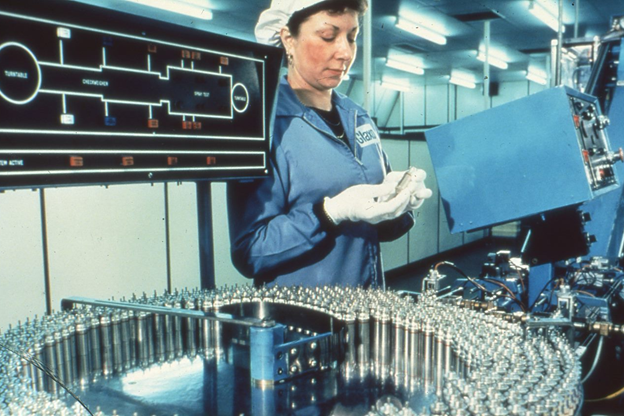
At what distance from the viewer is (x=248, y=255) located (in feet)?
4.98

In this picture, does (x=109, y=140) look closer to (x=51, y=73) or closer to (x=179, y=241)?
(x=51, y=73)

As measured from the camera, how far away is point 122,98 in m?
Answer: 1.04

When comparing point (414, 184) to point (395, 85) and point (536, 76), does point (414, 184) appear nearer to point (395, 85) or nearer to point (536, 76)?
point (395, 85)

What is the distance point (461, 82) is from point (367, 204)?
1191 cm

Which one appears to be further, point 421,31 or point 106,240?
point 421,31

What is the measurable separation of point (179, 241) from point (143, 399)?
8.35 ft

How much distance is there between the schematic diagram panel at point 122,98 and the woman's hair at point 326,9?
292 mm

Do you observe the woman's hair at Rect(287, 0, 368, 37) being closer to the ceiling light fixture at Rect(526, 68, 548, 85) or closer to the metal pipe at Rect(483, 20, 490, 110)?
the metal pipe at Rect(483, 20, 490, 110)

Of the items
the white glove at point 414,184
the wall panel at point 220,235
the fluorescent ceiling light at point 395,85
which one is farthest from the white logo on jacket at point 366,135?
the fluorescent ceiling light at point 395,85

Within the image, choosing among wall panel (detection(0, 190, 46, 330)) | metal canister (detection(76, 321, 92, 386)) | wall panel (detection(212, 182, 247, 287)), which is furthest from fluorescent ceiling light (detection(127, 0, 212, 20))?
metal canister (detection(76, 321, 92, 386))

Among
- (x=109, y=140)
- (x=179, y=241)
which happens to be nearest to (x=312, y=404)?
(x=109, y=140)

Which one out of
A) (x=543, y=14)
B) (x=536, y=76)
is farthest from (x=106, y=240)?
(x=536, y=76)

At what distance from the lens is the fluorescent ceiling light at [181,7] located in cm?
593

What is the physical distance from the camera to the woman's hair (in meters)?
1.51
